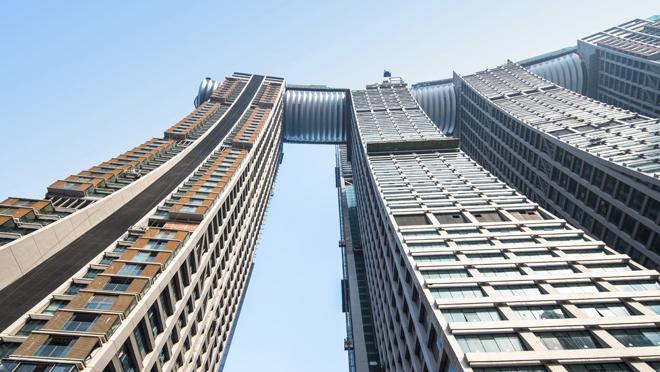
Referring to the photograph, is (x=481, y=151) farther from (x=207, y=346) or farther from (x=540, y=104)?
(x=207, y=346)

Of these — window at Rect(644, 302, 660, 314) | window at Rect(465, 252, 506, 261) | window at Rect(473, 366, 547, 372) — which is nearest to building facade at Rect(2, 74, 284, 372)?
window at Rect(473, 366, 547, 372)

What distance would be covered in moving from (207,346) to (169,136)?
57038mm

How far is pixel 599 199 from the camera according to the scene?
189ft

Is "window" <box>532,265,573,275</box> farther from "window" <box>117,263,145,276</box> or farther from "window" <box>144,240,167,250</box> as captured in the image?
"window" <box>144,240,167,250</box>

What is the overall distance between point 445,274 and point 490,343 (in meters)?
9.90

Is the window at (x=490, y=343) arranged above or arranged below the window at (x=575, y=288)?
above

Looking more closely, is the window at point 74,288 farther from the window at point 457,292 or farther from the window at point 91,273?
the window at point 457,292

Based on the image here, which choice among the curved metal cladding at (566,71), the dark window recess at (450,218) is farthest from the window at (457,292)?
the curved metal cladding at (566,71)

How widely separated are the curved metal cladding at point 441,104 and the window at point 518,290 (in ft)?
430

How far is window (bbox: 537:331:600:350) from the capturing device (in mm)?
25230

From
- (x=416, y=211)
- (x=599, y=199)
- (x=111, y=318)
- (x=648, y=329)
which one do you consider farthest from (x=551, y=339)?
(x=599, y=199)

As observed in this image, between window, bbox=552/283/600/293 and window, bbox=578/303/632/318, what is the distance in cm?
197

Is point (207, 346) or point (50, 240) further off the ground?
point (50, 240)

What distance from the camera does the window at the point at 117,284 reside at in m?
32.5
